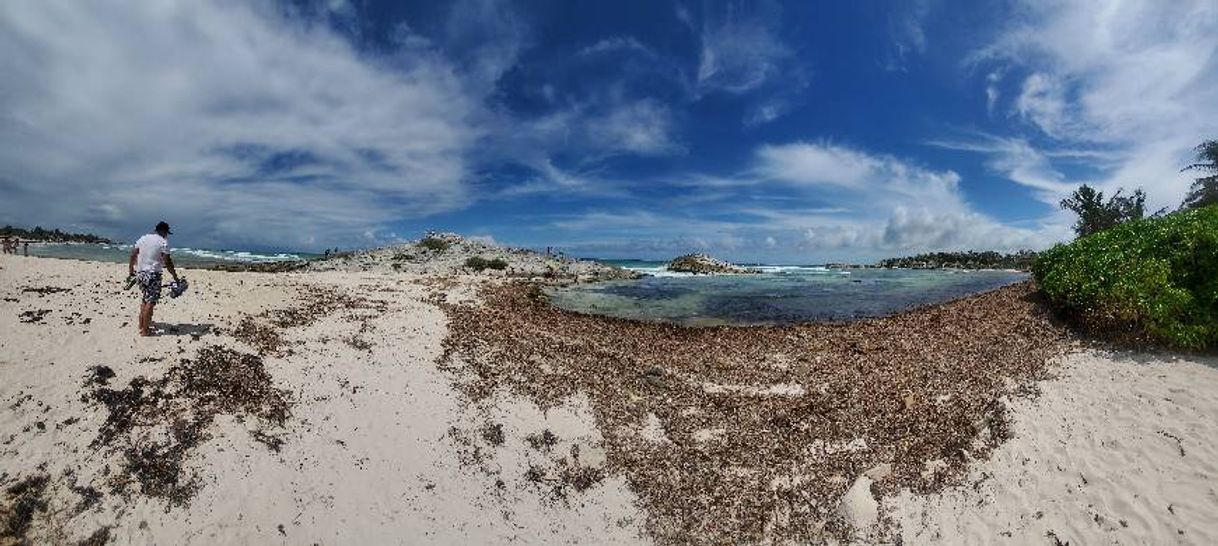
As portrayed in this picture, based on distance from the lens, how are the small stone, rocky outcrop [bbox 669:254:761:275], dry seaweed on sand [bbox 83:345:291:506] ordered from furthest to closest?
rocky outcrop [bbox 669:254:761:275]
the small stone
dry seaweed on sand [bbox 83:345:291:506]

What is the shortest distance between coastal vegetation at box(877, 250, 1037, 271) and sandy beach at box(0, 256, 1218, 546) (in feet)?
237

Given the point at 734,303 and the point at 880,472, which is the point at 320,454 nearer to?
the point at 880,472

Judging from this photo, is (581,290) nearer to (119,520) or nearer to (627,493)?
(627,493)

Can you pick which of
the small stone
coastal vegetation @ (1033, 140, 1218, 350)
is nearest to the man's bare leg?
the small stone

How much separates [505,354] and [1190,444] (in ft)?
39.9

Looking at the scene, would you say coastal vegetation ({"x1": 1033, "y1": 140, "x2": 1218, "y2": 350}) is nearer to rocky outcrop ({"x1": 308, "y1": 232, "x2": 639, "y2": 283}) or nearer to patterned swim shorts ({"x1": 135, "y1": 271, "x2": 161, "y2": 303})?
patterned swim shorts ({"x1": 135, "y1": 271, "x2": 161, "y2": 303})

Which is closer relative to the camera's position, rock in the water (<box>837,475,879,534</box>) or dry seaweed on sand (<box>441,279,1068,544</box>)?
rock in the water (<box>837,475,879,534</box>)

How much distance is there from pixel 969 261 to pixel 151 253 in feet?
300

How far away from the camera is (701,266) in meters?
62.2

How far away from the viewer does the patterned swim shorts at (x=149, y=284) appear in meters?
11.3

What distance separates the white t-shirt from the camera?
11.3 meters

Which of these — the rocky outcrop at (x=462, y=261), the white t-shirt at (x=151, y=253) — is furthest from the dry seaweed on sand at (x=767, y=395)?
the rocky outcrop at (x=462, y=261)

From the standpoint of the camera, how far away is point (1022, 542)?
7465 millimetres

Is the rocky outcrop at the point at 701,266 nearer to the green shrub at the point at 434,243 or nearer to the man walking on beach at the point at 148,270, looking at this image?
the green shrub at the point at 434,243
